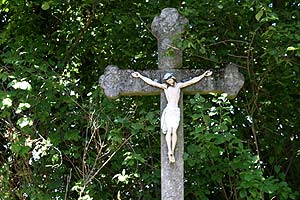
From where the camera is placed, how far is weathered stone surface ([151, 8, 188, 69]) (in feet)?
13.0

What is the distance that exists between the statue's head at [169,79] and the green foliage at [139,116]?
1.46ft

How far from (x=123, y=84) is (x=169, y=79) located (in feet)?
1.20

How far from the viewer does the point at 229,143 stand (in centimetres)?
443

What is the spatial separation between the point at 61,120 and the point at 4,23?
1.63 meters

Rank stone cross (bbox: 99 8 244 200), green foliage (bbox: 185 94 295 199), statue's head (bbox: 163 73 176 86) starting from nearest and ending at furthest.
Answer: statue's head (bbox: 163 73 176 86)
stone cross (bbox: 99 8 244 200)
green foliage (bbox: 185 94 295 199)

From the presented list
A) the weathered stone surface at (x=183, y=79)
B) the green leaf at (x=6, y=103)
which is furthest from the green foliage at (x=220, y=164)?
the green leaf at (x=6, y=103)

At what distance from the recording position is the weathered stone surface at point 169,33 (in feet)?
13.0

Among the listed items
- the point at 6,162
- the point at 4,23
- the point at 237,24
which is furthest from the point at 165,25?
the point at 4,23

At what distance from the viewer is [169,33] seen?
13.1 ft

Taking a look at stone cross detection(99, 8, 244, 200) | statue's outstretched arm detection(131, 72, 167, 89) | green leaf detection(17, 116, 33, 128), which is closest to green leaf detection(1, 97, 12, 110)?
green leaf detection(17, 116, 33, 128)

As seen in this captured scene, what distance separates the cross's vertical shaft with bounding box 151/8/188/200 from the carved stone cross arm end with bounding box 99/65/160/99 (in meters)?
0.13

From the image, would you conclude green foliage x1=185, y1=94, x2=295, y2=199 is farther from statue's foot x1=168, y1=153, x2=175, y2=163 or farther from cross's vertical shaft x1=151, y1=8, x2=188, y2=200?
statue's foot x1=168, y1=153, x2=175, y2=163

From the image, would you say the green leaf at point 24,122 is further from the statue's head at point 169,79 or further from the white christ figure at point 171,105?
the statue's head at point 169,79

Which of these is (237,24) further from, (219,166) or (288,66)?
(219,166)
